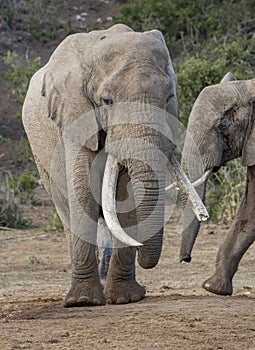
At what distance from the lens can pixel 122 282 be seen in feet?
22.4

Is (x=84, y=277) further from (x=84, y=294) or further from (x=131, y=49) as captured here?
(x=131, y=49)

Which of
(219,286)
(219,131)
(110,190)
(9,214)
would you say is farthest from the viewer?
(9,214)

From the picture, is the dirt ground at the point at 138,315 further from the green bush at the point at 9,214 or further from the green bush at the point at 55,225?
the green bush at the point at 9,214

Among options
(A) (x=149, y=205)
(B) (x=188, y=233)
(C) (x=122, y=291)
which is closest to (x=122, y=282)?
(C) (x=122, y=291)

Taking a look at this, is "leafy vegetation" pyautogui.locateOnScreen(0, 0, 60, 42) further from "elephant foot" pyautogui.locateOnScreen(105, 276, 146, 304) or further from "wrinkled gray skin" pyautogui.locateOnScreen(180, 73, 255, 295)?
"elephant foot" pyautogui.locateOnScreen(105, 276, 146, 304)

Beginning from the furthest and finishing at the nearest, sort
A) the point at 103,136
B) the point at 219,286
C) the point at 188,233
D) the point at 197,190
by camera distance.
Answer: the point at 197,190 < the point at 219,286 < the point at 188,233 < the point at 103,136

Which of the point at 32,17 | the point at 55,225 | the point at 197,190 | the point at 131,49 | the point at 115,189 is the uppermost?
the point at 131,49

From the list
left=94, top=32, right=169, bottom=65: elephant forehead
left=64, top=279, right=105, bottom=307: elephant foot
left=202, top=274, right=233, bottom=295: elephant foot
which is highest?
left=94, top=32, right=169, bottom=65: elephant forehead

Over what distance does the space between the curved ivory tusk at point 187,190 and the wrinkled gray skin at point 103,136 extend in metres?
0.16

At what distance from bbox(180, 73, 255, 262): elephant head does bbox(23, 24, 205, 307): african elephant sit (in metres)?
1.06

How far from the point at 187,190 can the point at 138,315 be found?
29.8 inches

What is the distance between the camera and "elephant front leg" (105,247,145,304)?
268 inches

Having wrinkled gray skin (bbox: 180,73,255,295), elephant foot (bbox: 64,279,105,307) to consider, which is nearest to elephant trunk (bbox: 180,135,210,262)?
wrinkled gray skin (bbox: 180,73,255,295)

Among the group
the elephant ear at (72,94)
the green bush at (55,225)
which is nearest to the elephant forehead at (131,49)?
the elephant ear at (72,94)
